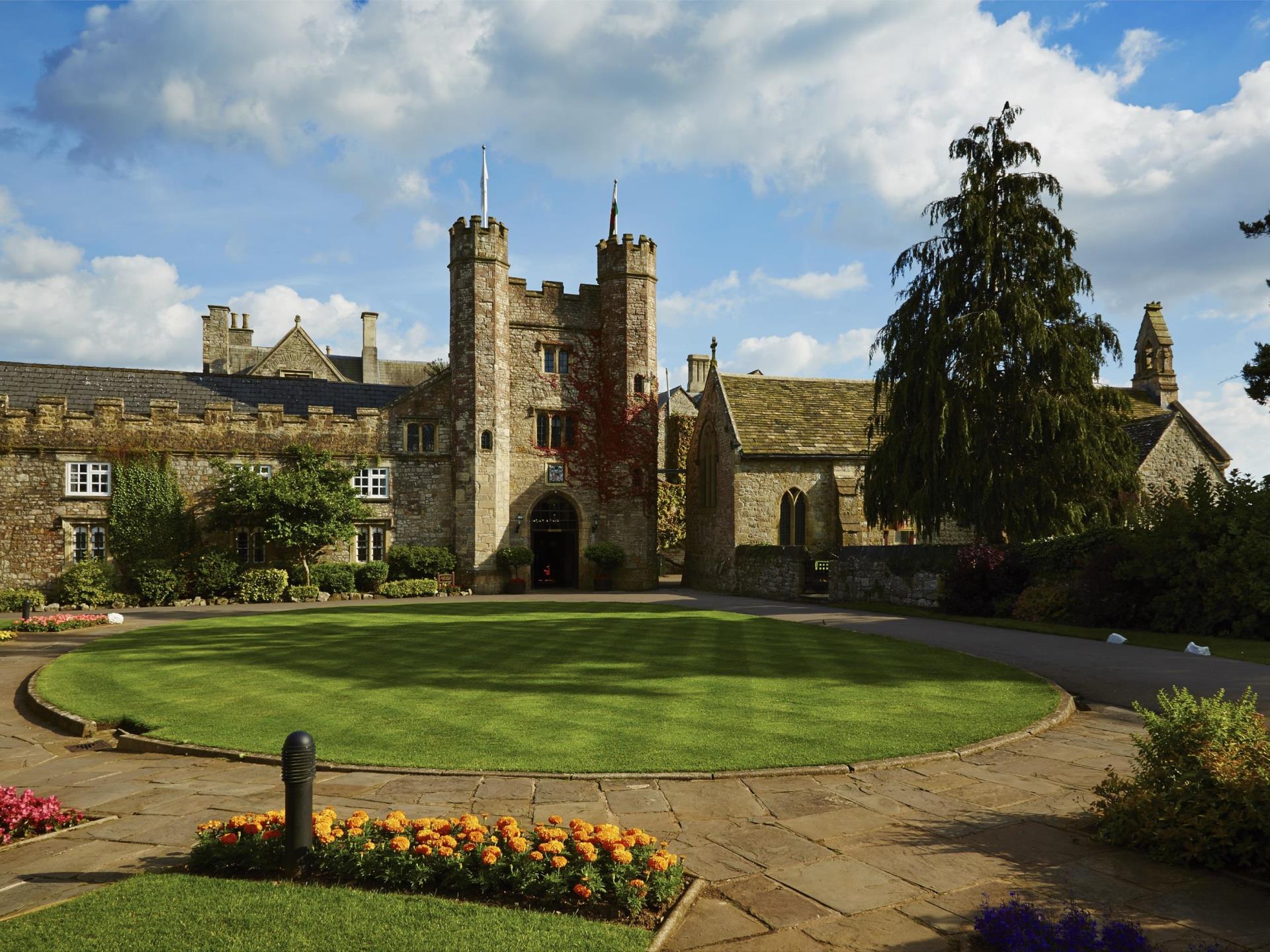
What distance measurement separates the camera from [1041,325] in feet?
73.5

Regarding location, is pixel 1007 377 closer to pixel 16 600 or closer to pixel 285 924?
pixel 285 924

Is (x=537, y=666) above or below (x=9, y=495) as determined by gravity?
below

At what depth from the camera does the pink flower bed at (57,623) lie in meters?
20.3

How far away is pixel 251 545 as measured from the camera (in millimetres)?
30969

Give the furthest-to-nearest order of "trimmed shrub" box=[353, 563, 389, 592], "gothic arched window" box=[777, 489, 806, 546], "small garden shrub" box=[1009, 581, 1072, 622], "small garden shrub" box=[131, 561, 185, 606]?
"gothic arched window" box=[777, 489, 806, 546]
"trimmed shrub" box=[353, 563, 389, 592]
"small garden shrub" box=[131, 561, 185, 606]
"small garden shrub" box=[1009, 581, 1072, 622]

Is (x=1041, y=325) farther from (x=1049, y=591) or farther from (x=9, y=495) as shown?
(x=9, y=495)

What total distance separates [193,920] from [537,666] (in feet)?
27.5

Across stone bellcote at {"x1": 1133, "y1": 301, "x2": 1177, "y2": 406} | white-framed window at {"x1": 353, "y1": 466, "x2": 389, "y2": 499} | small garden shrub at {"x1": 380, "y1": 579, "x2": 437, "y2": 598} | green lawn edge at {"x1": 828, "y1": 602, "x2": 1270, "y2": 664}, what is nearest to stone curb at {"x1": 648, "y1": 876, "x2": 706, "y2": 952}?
green lawn edge at {"x1": 828, "y1": 602, "x2": 1270, "y2": 664}


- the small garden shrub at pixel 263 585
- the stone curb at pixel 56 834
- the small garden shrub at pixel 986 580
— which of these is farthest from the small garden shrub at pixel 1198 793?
the small garden shrub at pixel 263 585

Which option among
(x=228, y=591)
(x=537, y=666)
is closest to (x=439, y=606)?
(x=228, y=591)

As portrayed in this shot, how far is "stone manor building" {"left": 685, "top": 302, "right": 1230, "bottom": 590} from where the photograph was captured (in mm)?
32844

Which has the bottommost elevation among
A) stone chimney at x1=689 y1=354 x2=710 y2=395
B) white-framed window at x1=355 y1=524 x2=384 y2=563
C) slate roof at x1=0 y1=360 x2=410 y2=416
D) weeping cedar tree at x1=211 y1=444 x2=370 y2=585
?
white-framed window at x1=355 y1=524 x2=384 y2=563

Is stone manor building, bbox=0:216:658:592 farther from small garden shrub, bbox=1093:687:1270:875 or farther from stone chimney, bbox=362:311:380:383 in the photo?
small garden shrub, bbox=1093:687:1270:875

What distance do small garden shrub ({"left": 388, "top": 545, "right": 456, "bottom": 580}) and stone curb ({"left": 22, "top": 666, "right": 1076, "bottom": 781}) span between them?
74.0 ft
